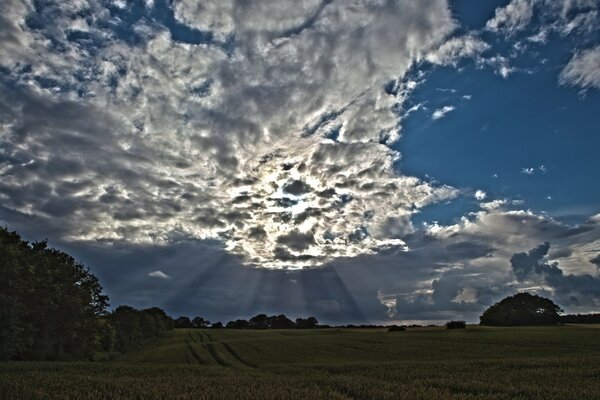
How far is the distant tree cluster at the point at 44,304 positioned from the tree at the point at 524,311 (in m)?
109

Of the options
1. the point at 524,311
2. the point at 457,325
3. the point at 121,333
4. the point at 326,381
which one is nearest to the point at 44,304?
the point at 326,381

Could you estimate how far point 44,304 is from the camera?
54438 millimetres

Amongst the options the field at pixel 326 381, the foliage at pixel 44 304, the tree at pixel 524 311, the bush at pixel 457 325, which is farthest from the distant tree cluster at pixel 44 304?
the tree at pixel 524 311

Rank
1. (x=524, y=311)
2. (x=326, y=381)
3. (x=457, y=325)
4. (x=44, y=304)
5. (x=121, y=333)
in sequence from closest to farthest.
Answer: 1. (x=326, y=381)
2. (x=44, y=304)
3. (x=121, y=333)
4. (x=457, y=325)
5. (x=524, y=311)

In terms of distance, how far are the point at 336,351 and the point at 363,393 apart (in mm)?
42854

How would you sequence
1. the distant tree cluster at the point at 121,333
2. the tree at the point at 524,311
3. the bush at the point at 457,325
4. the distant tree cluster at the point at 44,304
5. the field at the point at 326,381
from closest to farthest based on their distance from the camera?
the field at the point at 326,381 → the distant tree cluster at the point at 44,304 → the distant tree cluster at the point at 121,333 → the bush at the point at 457,325 → the tree at the point at 524,311

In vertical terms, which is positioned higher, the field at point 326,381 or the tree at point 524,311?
the tree at point 524,311

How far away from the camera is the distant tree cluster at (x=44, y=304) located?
44.9 meters

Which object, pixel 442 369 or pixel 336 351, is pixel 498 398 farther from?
pixel 336 351

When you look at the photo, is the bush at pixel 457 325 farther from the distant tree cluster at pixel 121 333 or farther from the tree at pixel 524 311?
the distant tree cluster at pixel 121 333

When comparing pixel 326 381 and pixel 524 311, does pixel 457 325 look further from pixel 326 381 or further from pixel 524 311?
pixel 326 381

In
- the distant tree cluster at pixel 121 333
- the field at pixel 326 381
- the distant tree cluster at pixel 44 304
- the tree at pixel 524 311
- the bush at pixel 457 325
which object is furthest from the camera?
the tree at pixel 524 311

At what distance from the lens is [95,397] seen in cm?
1862

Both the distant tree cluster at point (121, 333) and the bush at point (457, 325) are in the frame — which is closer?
the distant tree cluster at point (121, 333)
